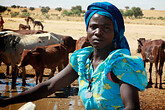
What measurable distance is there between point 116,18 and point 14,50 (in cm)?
676

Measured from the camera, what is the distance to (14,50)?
7918mm

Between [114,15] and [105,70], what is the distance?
0.45 m

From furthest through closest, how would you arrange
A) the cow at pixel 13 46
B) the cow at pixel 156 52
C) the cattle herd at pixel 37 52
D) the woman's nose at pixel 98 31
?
1. the cow at pixel 156 52
2. the cow at pixel 13 46
3. the cattle herd at pixel 37 52
4. the woman's nose at pixel 98 31

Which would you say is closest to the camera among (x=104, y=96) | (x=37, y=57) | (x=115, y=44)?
(x=104, y=96)

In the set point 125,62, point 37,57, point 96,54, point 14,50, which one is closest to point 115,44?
point 96,54

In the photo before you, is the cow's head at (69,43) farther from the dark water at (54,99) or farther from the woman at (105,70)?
the woman at (105,70)

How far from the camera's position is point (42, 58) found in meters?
7.26

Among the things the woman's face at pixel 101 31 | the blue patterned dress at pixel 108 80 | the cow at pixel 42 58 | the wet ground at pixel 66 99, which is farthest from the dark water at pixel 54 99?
the woman's face at pixel 101 31

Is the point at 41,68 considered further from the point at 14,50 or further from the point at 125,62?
the point at 125,62

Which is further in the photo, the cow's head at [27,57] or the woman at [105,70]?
the cow's head at [27,57]

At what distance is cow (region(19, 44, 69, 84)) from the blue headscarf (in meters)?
5.42

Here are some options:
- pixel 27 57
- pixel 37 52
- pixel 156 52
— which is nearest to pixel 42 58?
pixel 37 52

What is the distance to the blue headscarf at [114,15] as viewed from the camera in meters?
1.72

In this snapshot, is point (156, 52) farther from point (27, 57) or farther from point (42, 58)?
point (27, 57)
